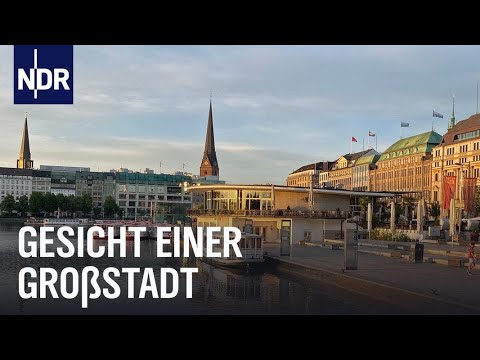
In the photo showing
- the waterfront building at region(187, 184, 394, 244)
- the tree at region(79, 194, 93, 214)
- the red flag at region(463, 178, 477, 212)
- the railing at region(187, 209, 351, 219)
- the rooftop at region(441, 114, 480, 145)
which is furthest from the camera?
the tree at region(79, 194, 93, 214)

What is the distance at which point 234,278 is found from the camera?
36531 millimetres

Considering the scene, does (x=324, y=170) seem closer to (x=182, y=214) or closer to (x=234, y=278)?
(x=182, y=214)

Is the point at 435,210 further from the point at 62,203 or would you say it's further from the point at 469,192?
the point at 62,203

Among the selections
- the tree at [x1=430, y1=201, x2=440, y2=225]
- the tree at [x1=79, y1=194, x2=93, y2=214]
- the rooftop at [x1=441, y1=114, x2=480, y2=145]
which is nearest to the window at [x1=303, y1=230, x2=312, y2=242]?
the tree at [x1=430, y1=201, x2=440, y2=225]

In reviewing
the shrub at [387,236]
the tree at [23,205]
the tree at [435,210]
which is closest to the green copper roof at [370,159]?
the tree at [435,210]

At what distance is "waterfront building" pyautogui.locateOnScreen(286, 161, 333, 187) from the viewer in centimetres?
17054

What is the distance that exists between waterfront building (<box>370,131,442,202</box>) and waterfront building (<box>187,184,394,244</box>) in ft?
146

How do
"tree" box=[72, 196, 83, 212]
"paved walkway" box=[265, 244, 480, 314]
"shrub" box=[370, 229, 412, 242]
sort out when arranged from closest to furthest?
"paved walkway" box=[265, 244, 480, 314] → "shrub" box=[370, 229, 412, 242] → "tree" box=[72, 196, 83, 212]

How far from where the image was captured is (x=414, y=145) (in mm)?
120500

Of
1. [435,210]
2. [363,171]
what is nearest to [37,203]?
[363,171]

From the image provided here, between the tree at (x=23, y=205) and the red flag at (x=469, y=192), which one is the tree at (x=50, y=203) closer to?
the tree at (x=23, y=205)

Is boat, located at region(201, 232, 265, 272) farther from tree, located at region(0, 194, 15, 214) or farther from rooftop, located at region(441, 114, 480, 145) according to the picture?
tree, located at region(0, 194, 15, 214)
